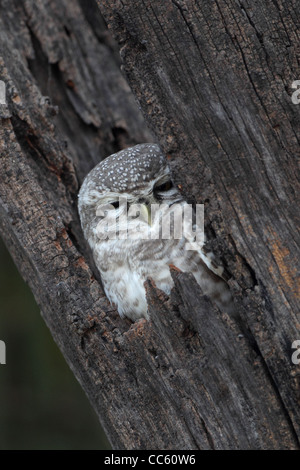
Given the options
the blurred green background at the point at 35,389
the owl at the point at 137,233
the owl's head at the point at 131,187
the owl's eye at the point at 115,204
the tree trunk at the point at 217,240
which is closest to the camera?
the tree trunk at the point at 217,240

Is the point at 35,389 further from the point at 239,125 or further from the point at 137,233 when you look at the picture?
the point at 239,125

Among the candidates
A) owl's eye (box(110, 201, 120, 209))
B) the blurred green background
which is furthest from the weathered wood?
the blurred green background

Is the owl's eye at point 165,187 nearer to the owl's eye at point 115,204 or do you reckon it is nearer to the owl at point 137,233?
the owl at point 137,233

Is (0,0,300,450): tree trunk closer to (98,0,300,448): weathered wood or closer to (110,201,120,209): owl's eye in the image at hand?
(98,0,300,448): weathered wood

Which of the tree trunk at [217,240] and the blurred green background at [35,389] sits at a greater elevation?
the tree trunk at [217,240]

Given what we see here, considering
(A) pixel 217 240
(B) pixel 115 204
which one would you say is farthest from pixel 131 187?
(A) pixel 217 240

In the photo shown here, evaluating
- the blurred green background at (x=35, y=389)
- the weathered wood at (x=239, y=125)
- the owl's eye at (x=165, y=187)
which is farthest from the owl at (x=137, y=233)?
the blurred green background at (x=35, y=389)

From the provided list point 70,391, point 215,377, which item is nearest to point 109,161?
point 215,377
